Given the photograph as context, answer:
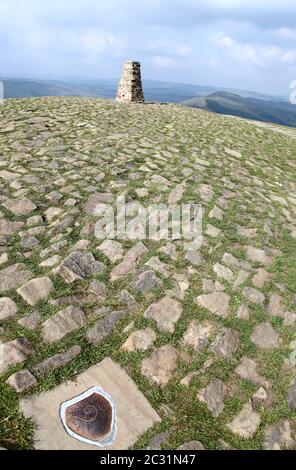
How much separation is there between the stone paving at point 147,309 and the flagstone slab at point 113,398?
0.5 inches

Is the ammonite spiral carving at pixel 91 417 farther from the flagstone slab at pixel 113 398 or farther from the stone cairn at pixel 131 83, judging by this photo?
the stone cairn at pixel 131 83

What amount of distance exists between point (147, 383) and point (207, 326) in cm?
135

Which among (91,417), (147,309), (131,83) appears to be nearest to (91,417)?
(91,417)

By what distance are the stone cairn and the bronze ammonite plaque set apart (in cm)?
2531

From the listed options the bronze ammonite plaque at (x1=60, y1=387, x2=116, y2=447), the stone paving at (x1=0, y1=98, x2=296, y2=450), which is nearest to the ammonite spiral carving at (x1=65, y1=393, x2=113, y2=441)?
the bronze ammonite plaque at (x1=60, y1=387, x2=116, y2=447)

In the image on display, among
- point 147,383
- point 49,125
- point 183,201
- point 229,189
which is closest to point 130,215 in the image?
point 183,201

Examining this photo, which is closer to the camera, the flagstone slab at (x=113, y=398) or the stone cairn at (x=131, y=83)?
the flagstone slab at (x=113, y=398)

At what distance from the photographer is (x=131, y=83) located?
1045 inches

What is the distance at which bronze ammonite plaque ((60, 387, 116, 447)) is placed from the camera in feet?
13.0

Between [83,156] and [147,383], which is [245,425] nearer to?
[147,383]

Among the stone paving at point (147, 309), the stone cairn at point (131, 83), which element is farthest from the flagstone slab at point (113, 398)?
the stone cairn at point (131, 83)

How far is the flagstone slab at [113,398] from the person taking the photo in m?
3.87

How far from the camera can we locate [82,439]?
392 centimetres

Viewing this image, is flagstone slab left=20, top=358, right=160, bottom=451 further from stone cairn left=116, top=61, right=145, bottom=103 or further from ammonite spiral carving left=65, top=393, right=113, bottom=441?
stone cairn left=116, top=61, right=145, bottom=103
